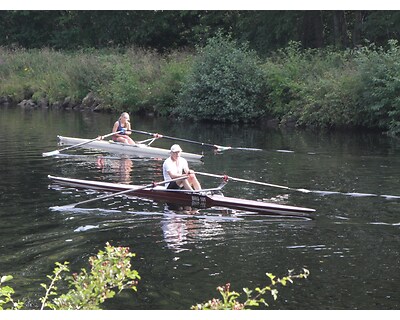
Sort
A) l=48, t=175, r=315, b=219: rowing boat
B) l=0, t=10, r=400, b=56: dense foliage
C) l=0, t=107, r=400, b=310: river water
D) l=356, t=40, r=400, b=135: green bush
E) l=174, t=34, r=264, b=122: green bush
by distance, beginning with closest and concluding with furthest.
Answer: l=0, t=107, r=400, b=310: river water, l=48, t=175, r=315, b=219: rowing boat, l=356, t=40, r=400, b=135: green bush, l=174, t=34, r=264, b=122: green bush, l=0, t=10, r=400, b=56: dense foliage

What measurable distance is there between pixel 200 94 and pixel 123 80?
20.9 ft

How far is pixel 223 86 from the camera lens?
3503 cm

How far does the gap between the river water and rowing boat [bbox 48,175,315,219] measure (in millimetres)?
294

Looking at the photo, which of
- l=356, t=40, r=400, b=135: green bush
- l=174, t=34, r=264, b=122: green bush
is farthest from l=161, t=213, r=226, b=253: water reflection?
l=174, t=34, r=264, b=122: green bush

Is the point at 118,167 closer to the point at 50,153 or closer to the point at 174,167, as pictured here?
the point at 50,153

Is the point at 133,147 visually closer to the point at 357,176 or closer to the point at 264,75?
the point at 357,176

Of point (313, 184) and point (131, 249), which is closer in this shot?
point (131, 249)

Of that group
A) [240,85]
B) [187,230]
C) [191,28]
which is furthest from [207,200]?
[191,28]

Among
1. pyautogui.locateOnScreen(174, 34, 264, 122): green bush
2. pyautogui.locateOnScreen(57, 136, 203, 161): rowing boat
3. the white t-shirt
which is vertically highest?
pyautogui.locateOnScreen(174, 34, 264, 122): green bush

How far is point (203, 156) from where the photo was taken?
2512 cm

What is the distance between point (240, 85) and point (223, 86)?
2.55 ft

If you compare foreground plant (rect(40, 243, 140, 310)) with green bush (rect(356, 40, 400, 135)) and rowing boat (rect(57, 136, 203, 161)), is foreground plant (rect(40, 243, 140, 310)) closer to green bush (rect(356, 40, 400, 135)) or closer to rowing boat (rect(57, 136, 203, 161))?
rowing boat (rect(57, 136, 203, 161))

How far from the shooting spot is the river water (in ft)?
37.7

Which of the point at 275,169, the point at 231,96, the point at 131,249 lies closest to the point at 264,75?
the point at 231,96
